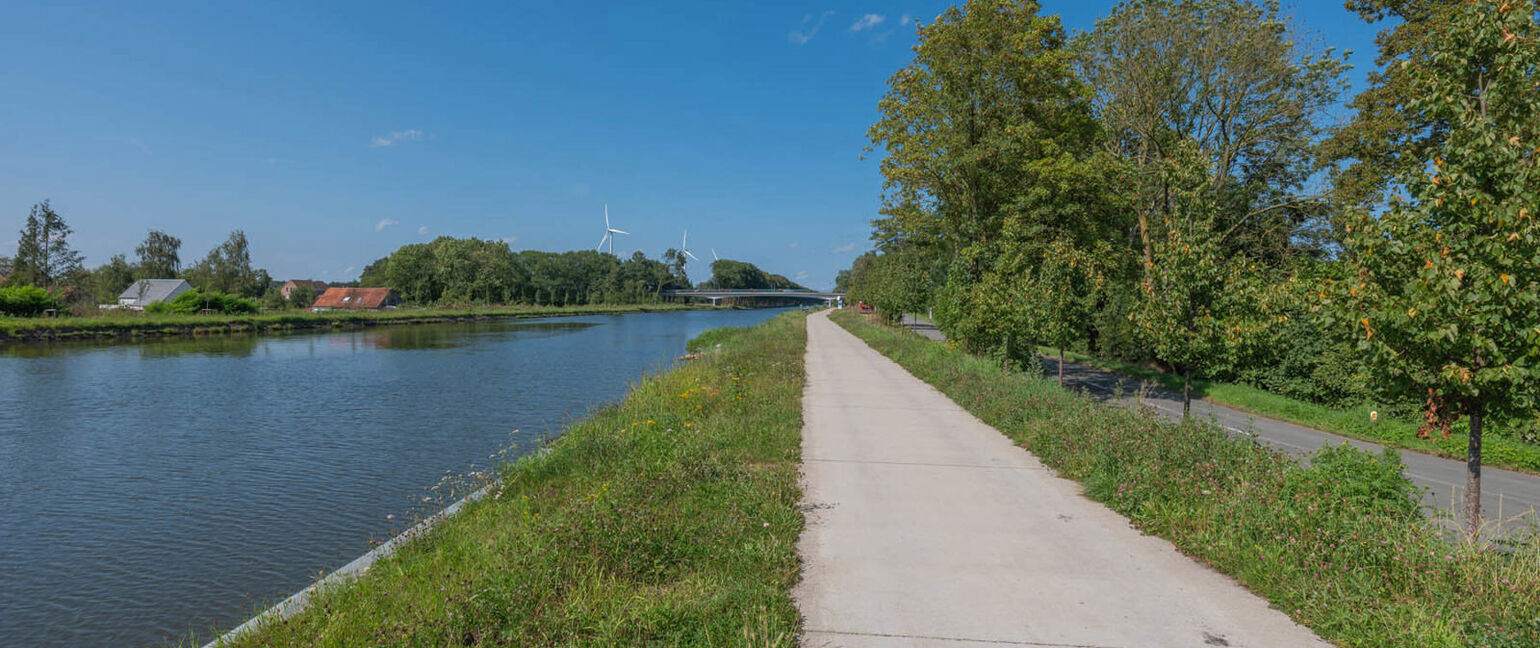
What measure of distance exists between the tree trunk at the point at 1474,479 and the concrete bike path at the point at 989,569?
91.6 inches

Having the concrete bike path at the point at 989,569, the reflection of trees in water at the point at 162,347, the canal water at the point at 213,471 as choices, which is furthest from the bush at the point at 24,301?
the concrete bike path at the point at 989,569

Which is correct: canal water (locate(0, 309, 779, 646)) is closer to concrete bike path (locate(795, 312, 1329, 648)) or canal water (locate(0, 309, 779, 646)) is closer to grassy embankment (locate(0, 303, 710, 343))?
concrete bike path (locate(795, 312, 1329, 648))

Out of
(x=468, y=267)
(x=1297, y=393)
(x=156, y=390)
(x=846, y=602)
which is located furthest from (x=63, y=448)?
(x=468, y=267)

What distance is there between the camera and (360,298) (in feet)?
365

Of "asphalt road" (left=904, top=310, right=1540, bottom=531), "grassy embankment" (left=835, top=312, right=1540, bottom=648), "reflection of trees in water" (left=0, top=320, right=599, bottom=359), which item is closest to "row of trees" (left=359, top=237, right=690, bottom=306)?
"reflection of trees in water" (left=0, top=320, right=599, bottom=359)

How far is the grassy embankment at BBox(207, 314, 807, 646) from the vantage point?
4.62 m

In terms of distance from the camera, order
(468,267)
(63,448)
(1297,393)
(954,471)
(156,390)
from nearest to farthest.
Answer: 1. (954,471)
2. (63,448)
3. (1297,393)
4. (156,390)
5. (468,267)

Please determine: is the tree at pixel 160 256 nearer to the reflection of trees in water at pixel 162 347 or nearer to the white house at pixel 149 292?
the white house at pixel 149 292

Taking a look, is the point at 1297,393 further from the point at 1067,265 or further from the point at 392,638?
the point at 392,638

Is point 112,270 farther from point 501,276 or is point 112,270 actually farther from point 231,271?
point 501,276

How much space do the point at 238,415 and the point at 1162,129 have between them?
102 ft

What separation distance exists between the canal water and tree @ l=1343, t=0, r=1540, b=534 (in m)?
10.8

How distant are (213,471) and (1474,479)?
1812 centimetres

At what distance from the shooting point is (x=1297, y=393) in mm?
18875
